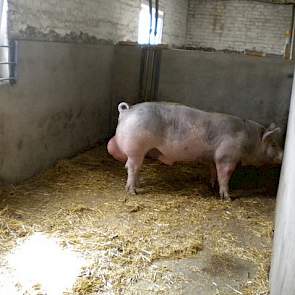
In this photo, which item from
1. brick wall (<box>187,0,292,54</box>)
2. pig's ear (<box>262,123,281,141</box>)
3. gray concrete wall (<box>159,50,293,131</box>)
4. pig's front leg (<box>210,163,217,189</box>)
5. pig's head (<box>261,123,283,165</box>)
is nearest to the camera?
pig's ear (<box>262,123,281,141</box>)

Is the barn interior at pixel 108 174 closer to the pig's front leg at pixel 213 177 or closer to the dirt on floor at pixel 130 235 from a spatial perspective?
the dirt on floor at pixel 130 235

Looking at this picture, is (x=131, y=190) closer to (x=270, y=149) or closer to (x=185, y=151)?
(x=185, y=151)

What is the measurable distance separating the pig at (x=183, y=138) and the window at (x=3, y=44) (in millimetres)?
1440

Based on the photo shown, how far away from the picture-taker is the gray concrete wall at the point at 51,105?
505cm

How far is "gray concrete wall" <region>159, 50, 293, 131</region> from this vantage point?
22.4 feet

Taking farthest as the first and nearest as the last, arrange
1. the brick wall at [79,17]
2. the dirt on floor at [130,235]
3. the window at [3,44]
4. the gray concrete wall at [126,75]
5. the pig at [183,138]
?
the gray concrete wall at [126,75] < the pig at [183,138] < the brick wall at [79,17] < the window at [3,44] < the dirt on floor at [130,235]

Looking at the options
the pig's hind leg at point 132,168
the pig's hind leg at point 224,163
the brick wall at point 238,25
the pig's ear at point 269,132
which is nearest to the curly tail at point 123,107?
the pig's hind leg at point 132,168

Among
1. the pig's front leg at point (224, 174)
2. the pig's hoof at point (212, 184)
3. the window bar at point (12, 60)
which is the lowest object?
the pig's hoof at point (212, 184)

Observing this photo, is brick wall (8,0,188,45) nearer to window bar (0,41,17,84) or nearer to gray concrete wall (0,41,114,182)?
window bar (0,41,17,84)

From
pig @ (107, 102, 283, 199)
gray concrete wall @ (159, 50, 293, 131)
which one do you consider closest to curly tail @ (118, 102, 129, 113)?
pig @ (107, 102, 283, 199)

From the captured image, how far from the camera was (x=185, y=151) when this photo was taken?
551 cm

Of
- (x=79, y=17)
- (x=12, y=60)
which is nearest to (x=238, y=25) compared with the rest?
(x=79, y=17)

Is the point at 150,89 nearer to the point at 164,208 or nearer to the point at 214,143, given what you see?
the point at 214,143

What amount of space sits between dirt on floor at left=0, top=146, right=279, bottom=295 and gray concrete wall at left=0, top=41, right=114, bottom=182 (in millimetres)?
305
